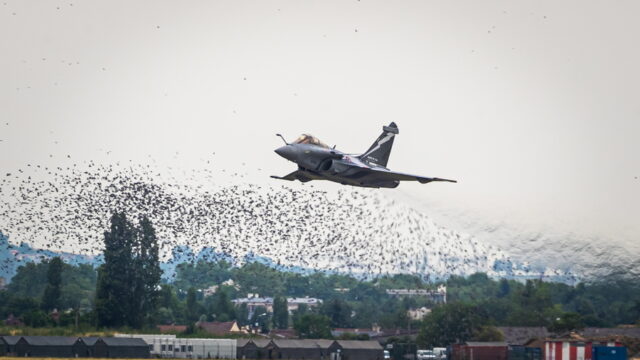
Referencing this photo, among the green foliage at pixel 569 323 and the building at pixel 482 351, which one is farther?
the green foliage at pixel 569 323

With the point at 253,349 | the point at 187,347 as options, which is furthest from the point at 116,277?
the point at 253,349

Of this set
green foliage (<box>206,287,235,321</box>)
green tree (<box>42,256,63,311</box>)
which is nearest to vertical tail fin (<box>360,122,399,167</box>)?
green tree (<box>42,256,63,311</box>)

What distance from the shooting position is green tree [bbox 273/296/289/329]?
12975cm

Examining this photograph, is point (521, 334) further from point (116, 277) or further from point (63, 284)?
point (63, 284)

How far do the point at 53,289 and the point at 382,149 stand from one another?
48.0 metres

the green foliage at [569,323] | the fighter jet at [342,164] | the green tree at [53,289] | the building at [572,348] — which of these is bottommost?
the building at [572,348]

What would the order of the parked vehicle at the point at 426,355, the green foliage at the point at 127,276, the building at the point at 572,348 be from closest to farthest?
the building at the point at 572,348 → the green foliage at the point at 127,276 → the parked vehicle at the point at 426,355

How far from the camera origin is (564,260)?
288 feet

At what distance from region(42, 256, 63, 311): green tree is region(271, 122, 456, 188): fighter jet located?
4300 centimetres

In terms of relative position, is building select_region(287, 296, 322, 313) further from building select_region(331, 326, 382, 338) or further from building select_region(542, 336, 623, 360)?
building select_region(542, 336, 623, 360)

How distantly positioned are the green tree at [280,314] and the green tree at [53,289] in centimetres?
2656

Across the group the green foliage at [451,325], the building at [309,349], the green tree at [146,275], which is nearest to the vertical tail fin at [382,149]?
the building at [309,349]

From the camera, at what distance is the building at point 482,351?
92875mm

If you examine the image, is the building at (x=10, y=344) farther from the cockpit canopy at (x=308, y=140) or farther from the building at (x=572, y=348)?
the building at (x=572, y=348)
